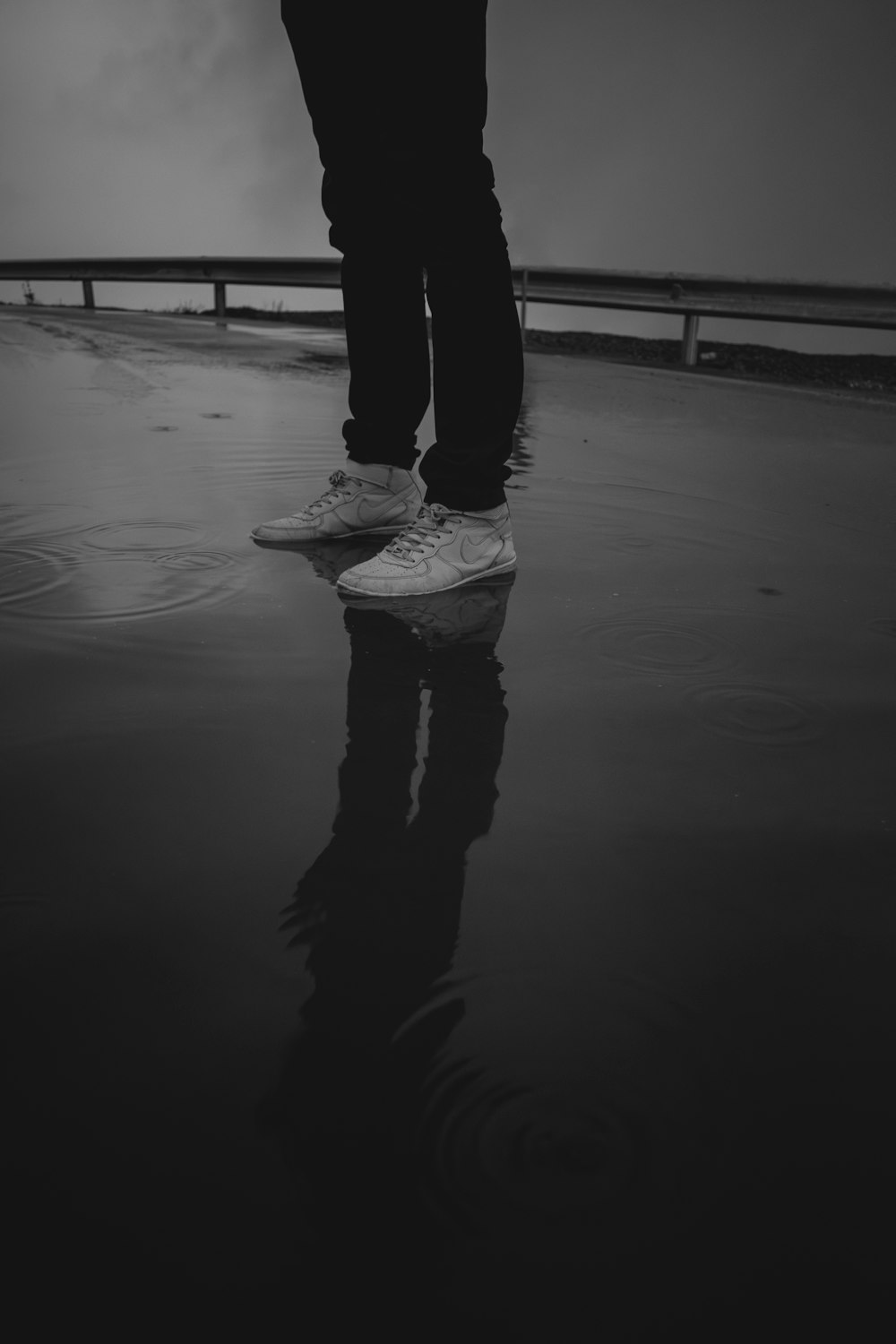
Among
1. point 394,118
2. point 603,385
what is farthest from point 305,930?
point 603,385

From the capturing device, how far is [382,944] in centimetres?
80

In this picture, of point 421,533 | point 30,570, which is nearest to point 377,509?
point 421,533

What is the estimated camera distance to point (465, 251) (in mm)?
1860

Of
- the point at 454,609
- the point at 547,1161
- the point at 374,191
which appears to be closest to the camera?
the point at 547,1161

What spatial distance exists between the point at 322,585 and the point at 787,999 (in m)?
1.21

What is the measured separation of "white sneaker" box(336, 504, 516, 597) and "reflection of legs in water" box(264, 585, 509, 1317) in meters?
0.42

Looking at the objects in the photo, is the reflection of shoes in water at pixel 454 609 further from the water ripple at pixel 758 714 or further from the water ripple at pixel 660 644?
the water ripple at pixel 758 714

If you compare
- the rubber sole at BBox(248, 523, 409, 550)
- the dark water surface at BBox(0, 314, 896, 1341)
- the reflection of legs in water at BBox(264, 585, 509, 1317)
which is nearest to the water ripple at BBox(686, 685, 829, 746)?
the dark water surface at BBox(0, 314, 896, 1341)

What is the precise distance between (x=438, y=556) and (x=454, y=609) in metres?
0.18

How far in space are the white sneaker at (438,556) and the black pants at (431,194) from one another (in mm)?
41

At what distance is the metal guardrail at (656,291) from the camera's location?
7.49 meters

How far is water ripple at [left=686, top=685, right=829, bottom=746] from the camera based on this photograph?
121 centimetres

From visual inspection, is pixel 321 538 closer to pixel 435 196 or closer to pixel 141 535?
pixel 141 535

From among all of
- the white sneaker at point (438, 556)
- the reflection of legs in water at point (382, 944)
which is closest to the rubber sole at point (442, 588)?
the white sneaker at point (438, 556)
